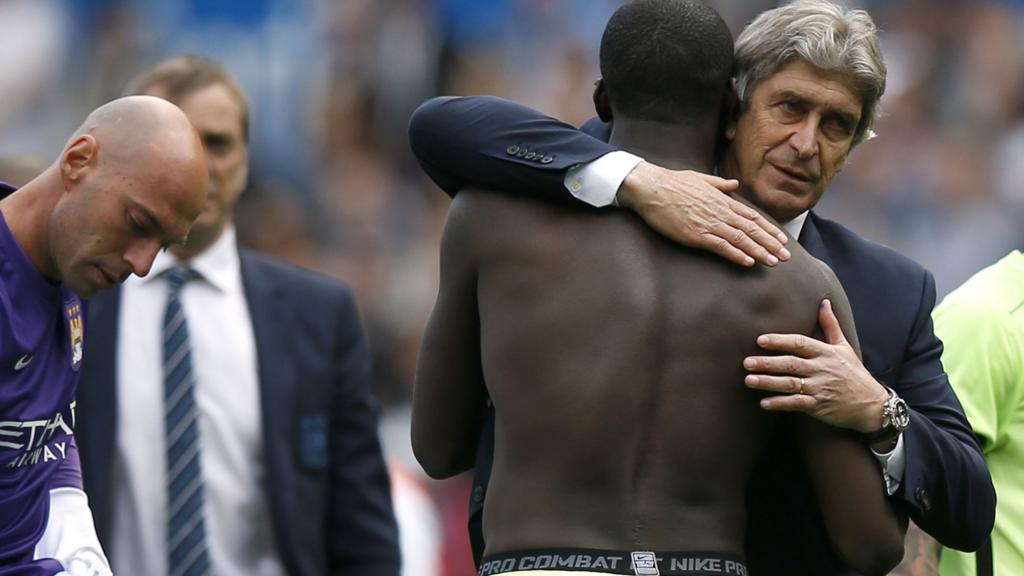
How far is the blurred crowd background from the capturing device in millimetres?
9133

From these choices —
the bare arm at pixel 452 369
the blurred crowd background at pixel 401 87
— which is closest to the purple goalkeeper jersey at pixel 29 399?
the bare arm at pixel 452 369

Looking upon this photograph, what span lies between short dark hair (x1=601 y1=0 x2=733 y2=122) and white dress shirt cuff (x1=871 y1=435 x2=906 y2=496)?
29.3 inches

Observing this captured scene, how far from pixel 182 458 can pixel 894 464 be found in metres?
2.32

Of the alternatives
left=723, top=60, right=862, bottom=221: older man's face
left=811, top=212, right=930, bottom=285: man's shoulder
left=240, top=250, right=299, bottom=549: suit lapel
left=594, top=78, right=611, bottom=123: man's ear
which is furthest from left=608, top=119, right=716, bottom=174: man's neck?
left=240, top=250, right=299, bottom=549: suit lapel

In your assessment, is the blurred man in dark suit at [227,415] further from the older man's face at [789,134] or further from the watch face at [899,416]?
the watch face at [899,416]

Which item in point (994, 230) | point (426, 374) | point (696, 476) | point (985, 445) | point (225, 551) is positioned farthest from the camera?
point (994, 230)

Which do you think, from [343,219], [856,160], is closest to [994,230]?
[856,160]

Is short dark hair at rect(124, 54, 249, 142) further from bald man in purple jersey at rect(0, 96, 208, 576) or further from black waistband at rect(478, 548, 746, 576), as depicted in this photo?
black waistband at rect(478, 548, 746, 576)

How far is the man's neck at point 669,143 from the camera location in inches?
128

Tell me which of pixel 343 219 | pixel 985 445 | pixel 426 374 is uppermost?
pixel 426 374

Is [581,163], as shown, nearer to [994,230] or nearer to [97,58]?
[994,230]

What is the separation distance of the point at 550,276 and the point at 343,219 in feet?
20.2

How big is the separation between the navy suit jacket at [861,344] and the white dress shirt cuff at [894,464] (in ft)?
0.05

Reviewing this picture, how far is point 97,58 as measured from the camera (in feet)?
31.5
